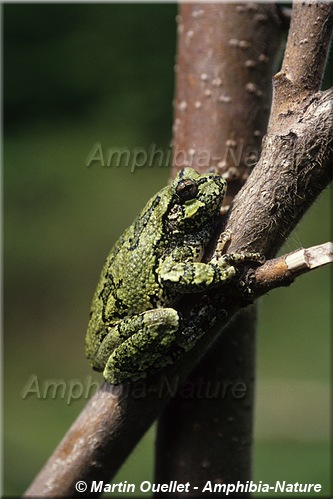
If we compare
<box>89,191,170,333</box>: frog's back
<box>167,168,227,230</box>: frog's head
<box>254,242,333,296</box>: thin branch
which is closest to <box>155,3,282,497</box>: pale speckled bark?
<box>167,168,227,230</box>: frog's head

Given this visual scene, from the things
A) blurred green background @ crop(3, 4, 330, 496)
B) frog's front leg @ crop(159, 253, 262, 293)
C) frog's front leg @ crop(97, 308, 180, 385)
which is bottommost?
frog's front leg @ crop(97, 308, 180, 385)

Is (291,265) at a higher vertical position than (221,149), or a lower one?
lower

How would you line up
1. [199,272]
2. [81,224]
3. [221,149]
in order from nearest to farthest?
[199,272]
[221,149]
[81,224]

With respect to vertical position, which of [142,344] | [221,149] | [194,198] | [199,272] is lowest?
[142,344]

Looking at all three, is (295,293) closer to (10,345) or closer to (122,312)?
(10,345)

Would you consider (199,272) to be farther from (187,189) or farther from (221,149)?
(221,149)

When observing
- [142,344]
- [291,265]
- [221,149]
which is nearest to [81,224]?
[221,149]

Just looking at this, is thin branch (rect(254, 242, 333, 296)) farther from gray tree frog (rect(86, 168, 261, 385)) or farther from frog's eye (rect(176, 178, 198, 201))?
frog's eye (rect(176, 178, 198, 201))
